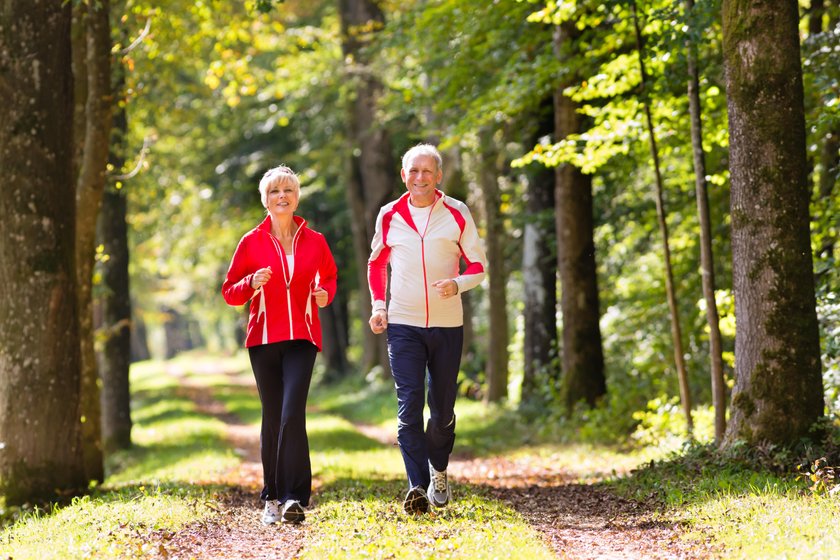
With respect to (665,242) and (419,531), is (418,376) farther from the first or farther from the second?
(665,242)

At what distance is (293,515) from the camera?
23.6 ft

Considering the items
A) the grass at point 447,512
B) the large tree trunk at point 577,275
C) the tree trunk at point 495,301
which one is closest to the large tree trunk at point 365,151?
the tree trunk at point 495,301

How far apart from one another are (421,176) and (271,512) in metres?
2.69

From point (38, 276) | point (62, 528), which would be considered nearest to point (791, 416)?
point (62, 528)

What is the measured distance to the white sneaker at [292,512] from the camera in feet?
23.6

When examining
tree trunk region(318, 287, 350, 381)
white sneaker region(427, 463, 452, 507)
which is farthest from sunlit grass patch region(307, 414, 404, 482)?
tree trunk region(318, 287, 350, 381)

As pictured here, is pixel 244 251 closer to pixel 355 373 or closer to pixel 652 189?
pixel 652 189

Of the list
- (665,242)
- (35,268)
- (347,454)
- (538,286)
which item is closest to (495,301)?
(538,286)

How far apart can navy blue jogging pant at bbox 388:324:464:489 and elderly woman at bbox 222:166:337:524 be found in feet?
2.19

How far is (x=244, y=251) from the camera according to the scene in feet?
24.2

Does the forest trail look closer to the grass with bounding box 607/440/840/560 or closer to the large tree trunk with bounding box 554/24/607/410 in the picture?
the grass with bounding box 607/440/840/560

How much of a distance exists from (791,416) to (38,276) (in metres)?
6.50

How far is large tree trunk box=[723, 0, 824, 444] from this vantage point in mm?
7809

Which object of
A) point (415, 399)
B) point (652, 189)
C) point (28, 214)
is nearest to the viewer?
point (415, 399)
